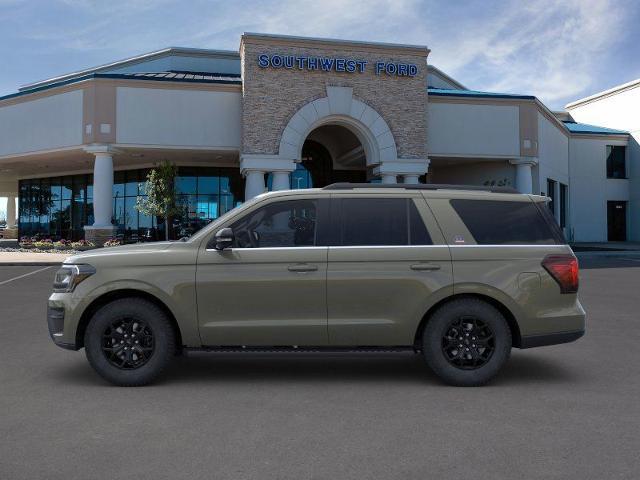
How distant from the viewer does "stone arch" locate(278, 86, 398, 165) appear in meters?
26.6

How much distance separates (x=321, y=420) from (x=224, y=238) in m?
1.89

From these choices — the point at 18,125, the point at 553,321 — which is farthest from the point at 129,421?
the point at 18,125

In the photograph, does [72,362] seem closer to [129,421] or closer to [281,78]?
[129,421]

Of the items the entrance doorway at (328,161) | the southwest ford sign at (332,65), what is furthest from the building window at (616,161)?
the southwest ford sign at (332,65)

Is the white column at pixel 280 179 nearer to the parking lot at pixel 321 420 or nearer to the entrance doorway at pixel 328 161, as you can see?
the entrance doorway at pixel 328 161

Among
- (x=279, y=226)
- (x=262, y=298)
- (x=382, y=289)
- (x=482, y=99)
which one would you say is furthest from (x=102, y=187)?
(x=382, y=289)

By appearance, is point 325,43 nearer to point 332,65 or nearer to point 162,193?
point 332,65

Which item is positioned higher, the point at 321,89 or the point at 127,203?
the point at 321,89

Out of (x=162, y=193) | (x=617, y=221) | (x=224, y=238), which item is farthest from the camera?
(x=617, y=221)

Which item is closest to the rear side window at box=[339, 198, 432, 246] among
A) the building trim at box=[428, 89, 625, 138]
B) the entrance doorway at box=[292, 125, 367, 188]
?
the building trim at box=[428, 89, 625, 138]

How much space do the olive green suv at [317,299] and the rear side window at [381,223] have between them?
2 centimetres

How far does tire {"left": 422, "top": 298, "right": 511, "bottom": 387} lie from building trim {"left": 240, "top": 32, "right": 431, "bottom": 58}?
23.0 meters

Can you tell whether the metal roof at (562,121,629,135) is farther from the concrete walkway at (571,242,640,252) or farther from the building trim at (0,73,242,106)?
the building trim at (0,73,242,106)

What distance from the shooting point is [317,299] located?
546 cm
